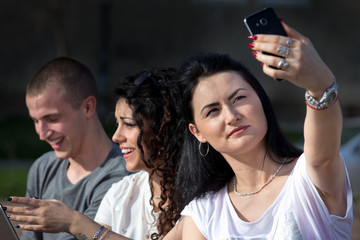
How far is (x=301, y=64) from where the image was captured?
165 cm

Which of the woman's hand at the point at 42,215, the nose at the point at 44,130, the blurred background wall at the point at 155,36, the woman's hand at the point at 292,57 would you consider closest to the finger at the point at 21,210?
the woman's hand at the point at 42,215

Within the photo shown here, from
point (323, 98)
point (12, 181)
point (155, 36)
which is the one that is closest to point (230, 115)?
point (323, 98)

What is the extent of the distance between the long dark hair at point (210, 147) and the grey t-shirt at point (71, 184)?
2.49 feet

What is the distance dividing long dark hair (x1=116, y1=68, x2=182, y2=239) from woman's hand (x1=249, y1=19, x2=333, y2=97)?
1123 mm

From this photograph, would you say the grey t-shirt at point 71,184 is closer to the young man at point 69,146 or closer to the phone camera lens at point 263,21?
the young man at point 69,146

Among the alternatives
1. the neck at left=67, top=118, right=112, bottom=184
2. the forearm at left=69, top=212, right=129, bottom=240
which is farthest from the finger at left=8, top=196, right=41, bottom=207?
the neck at left=67, top=118, right=112, bottom=184

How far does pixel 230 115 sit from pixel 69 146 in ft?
5.25

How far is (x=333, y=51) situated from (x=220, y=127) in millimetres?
12971

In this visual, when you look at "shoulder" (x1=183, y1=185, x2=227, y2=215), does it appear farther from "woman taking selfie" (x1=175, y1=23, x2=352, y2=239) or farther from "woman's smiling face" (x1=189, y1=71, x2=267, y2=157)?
"woman's smiling face" (x1=189, y1=71, x2=267, y2=157)

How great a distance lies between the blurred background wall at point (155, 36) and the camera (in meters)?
14.3

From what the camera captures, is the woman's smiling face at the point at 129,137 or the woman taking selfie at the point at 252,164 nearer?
the woman taking selfie at the point at 252,164

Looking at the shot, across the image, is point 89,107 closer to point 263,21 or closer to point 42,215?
point 42,215

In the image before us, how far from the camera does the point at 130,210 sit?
303cm

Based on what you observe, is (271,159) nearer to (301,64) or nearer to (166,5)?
(301,64)
